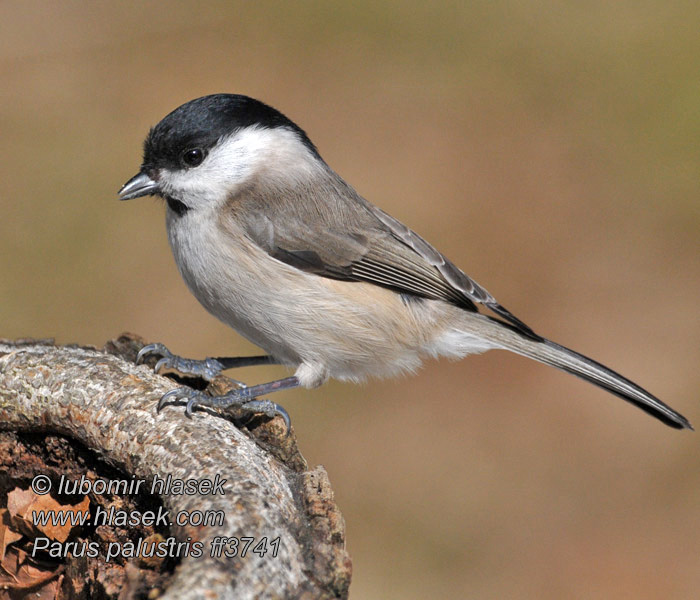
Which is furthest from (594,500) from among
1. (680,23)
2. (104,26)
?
(104,26)

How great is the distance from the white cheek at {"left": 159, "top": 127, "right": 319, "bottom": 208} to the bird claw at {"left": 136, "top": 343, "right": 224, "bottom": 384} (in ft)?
1.44

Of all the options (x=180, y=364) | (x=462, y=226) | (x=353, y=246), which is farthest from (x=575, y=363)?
(x=462, y=226)

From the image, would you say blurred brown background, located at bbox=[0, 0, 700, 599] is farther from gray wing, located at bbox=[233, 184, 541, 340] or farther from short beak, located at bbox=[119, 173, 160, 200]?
short beak, located at bbox=[119, 173, 160, 200]

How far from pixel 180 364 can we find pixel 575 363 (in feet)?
4.10

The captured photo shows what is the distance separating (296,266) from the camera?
2.27 m

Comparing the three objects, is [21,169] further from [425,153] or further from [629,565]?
[629,565]

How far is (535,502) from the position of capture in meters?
3.52

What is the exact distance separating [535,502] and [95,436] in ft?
7.76

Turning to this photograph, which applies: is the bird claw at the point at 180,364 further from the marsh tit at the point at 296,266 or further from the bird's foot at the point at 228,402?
the bird's foot at the point at 228,402

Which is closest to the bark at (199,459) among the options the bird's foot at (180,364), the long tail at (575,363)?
the bird's foot at (180,364)

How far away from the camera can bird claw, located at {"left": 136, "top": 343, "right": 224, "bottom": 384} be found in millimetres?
2221

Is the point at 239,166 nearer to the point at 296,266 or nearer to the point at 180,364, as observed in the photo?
the point at 296,266

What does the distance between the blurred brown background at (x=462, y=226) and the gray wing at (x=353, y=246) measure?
1.28 m

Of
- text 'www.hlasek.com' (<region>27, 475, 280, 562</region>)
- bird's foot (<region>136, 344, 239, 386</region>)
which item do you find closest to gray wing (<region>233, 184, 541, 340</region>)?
bird's foot (<region>136, 344, 239, 386</region>)
